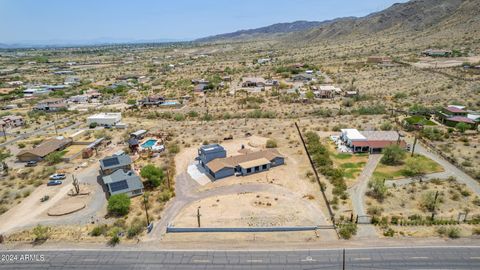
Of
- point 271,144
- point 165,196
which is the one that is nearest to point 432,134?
point 271,144

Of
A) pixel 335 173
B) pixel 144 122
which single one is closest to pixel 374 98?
pixel 335 173

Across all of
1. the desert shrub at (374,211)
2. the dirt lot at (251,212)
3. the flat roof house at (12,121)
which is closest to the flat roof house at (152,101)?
the flat roof house at (12,121)

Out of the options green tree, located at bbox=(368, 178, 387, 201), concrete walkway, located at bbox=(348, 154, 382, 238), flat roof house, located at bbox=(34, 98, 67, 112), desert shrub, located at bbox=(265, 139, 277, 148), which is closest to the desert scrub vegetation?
concrete walkway, located at bbox=(348, 154, 382, 238)

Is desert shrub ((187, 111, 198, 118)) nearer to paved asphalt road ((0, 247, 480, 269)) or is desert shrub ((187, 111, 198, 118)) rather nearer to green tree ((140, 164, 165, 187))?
green tree ((140, 164, 165, 187))

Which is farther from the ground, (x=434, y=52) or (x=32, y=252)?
(x=434, y=52)

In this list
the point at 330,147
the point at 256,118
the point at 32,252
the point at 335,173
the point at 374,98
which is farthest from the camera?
the point at 374,98

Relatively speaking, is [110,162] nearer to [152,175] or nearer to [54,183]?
[54,183]

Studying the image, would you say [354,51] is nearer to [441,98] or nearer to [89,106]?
[441,98]
